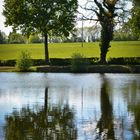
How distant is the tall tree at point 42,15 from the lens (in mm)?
62769

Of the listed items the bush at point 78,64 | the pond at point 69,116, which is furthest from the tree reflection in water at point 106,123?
the bush at point 78,64

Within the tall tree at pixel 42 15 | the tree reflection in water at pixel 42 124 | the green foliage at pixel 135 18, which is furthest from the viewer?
the tall tree at pixel 42 15

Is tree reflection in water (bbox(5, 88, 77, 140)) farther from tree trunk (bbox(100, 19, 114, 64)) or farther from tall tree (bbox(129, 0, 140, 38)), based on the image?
tall tree (bbox(129, 0, 140, 38))

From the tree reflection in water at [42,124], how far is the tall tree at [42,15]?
44310mm

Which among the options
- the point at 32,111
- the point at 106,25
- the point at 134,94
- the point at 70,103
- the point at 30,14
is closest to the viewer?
the point at 32,111

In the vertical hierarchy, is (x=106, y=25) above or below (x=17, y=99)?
above

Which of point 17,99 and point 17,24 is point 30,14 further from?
point 17,99

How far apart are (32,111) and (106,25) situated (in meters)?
39.8

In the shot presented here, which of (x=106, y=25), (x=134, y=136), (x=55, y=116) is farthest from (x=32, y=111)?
(x=106, y=25)

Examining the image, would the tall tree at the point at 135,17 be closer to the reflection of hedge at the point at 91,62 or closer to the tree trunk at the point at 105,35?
the tree trunk at the point at 105,35

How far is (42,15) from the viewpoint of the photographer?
62812 mm

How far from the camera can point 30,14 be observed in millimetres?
62844

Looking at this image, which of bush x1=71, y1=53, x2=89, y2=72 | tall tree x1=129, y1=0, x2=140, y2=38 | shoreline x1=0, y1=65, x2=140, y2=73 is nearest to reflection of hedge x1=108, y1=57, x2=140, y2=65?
shoreline x1=0, y1=65, x2=140, y2=73

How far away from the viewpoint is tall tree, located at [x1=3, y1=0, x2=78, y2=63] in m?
62.8
